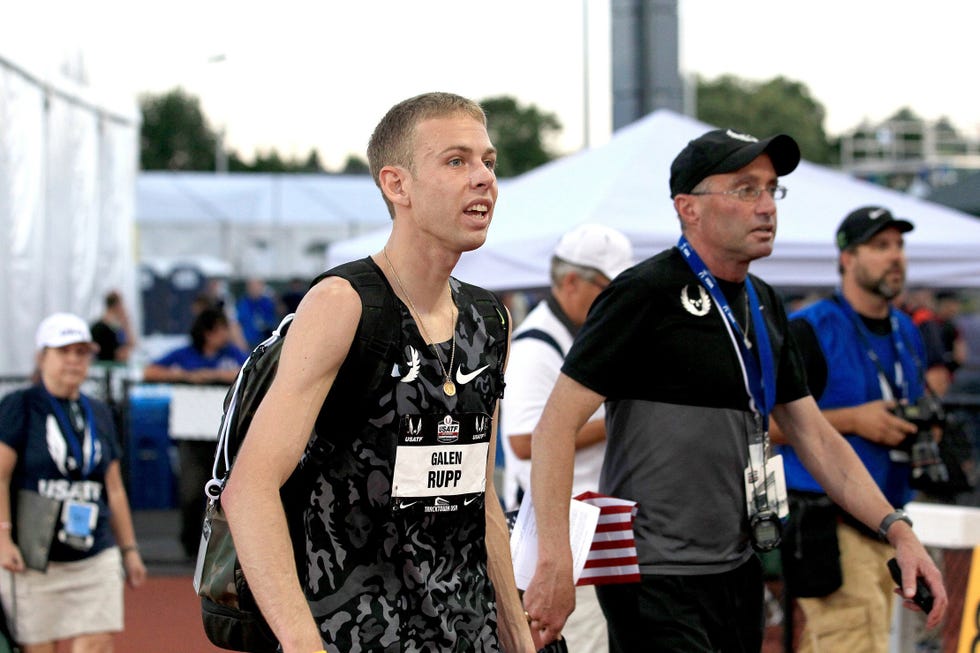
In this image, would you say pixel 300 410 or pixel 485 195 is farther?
pixel 485 195

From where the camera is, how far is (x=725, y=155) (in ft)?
13.3

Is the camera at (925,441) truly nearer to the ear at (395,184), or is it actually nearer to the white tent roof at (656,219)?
the white tent roof at (656,219)

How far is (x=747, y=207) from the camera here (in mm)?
4035

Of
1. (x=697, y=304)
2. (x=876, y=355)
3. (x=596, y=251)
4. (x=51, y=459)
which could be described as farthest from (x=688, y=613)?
(x=51, y=459)

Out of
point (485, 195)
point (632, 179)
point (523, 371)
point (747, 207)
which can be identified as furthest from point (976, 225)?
point (485, 195)

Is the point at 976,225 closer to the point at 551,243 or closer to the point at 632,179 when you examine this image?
the point at 632,179

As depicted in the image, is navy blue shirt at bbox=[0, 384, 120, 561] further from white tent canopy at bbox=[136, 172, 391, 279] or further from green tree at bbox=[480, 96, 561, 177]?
green tree at bbox=[480, 96, 561, 177]

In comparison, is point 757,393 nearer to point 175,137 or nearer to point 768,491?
point 768,491

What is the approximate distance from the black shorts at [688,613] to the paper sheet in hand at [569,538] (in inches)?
7.3

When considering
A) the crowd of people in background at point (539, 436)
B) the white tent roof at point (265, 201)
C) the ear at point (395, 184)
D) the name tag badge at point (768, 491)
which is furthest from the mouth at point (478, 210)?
the white tent roof at point (265, 201)

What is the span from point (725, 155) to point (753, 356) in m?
0.58

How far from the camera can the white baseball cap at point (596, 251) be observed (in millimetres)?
5565

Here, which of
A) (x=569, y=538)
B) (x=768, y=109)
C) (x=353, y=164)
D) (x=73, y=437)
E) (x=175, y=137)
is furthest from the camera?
(x=175, y=137)

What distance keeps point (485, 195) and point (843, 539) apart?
316 cm
